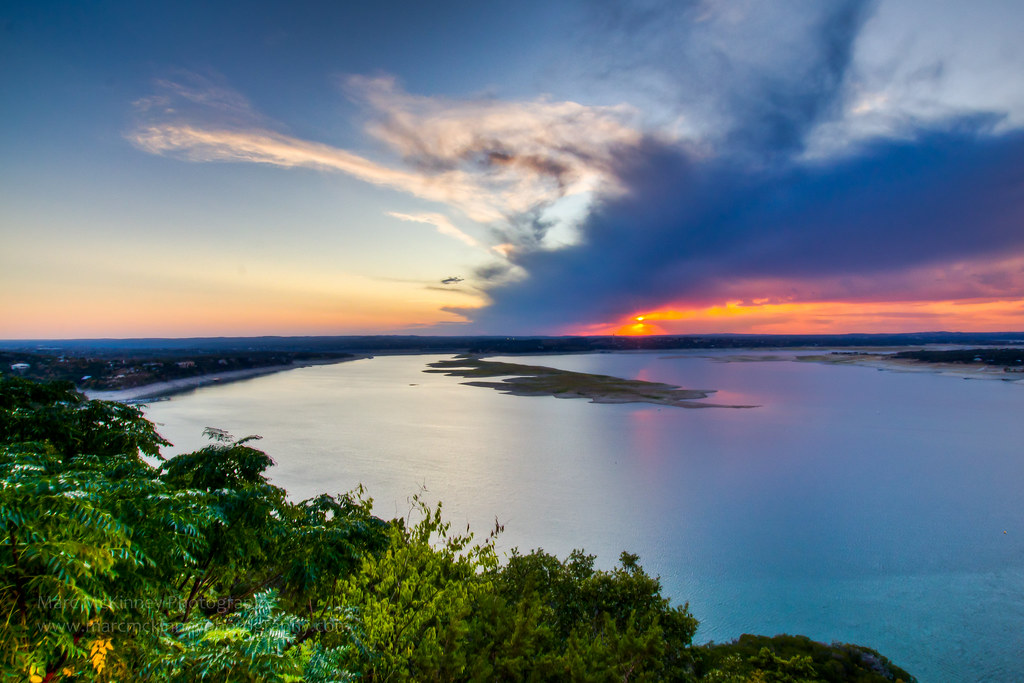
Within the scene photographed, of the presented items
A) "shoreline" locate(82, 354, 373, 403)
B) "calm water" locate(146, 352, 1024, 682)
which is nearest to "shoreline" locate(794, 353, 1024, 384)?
"calm water" locate(146, 352, 1024, 682)

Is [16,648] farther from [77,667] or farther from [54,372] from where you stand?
[54,372]

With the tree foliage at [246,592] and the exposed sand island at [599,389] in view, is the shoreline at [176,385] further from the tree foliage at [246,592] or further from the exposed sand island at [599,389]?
the exposed sand island at [599,389]

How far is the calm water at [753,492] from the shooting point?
A: 1625cm

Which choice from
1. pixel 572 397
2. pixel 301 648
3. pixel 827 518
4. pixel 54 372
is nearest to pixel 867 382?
pixel 572 397

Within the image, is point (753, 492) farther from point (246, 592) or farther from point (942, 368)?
point (942, 368)

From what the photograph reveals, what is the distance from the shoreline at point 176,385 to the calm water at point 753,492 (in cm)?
1144

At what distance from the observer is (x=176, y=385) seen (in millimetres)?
79125

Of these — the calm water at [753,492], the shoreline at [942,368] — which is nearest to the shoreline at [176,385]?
the calm water at [753,492]

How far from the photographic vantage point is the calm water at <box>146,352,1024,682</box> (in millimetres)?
16250

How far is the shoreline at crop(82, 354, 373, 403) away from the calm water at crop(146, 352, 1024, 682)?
1144 cm

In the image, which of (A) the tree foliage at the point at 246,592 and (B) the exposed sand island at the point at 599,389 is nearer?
(A) the tree foliage at the point at 246,592

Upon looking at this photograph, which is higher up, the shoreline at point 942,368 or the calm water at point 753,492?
the shoreline at point 942,368

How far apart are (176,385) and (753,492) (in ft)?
283

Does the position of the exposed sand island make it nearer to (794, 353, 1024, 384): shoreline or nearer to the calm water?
the calm water
